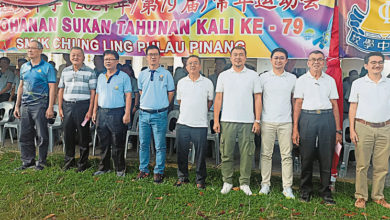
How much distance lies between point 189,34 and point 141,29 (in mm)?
775

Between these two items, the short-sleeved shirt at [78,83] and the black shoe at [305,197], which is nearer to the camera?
the black shoe at [305,197]

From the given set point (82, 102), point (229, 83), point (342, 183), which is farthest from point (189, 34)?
point (342, 183)

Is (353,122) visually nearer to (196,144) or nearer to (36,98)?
(196,144)

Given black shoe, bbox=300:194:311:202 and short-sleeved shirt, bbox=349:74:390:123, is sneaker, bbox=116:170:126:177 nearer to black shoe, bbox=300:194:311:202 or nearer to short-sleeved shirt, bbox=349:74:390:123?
black shoe, bbox=300:194:311:202

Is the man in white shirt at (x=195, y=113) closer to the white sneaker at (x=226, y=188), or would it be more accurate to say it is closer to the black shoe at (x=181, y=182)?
the black shoe at (x=181, y=182)

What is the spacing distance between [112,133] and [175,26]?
6.11 feet

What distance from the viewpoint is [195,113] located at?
4.18 meters

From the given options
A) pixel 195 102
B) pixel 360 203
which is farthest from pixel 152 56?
pixel 360 203

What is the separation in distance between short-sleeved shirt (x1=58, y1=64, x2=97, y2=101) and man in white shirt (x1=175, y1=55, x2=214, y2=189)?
149 centimetres

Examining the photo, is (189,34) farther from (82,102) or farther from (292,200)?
(292,200)

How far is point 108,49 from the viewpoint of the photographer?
5008 mm

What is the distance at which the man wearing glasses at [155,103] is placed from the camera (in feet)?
14.6

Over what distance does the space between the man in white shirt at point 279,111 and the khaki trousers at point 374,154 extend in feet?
2.64

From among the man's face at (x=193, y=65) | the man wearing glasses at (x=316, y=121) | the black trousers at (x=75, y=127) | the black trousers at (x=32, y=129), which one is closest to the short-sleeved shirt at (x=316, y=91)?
the man wearing glasses at (x=316, y=121)
